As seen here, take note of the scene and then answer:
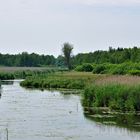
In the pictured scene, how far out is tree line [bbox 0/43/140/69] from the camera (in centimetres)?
9012

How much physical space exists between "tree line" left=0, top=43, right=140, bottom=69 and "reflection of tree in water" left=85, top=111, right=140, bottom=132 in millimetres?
53357

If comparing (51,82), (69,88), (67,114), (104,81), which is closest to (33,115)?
(67,114)

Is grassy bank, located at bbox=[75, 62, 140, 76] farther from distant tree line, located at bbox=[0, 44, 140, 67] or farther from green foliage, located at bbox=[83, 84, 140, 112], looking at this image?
green foliage, located at bbox=[83, 84, 140, 112]

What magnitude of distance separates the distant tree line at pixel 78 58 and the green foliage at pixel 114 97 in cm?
4827

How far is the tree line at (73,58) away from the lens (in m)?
90.1

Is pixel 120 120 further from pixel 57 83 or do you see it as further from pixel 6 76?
pixel 6 76

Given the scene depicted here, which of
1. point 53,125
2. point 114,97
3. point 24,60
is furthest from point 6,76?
point 24,60

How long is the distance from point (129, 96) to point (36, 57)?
141 m

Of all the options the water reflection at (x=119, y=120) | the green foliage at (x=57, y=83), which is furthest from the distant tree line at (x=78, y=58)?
the water reflection at (x=119, y=120)

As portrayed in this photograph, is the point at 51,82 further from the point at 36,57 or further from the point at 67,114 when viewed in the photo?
the point at 36,57

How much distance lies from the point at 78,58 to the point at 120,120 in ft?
372

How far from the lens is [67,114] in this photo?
29.2m

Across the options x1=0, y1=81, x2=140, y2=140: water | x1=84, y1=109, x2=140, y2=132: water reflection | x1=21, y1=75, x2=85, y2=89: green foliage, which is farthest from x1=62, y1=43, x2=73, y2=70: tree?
x1=84, y1=109, x2=140, y2=132: water reflection

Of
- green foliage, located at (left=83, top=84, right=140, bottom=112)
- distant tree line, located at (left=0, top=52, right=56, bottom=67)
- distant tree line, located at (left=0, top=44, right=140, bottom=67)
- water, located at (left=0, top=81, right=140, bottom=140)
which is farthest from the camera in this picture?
distant tree line, located at (left=0, top=52, right=56, bottom=67)
